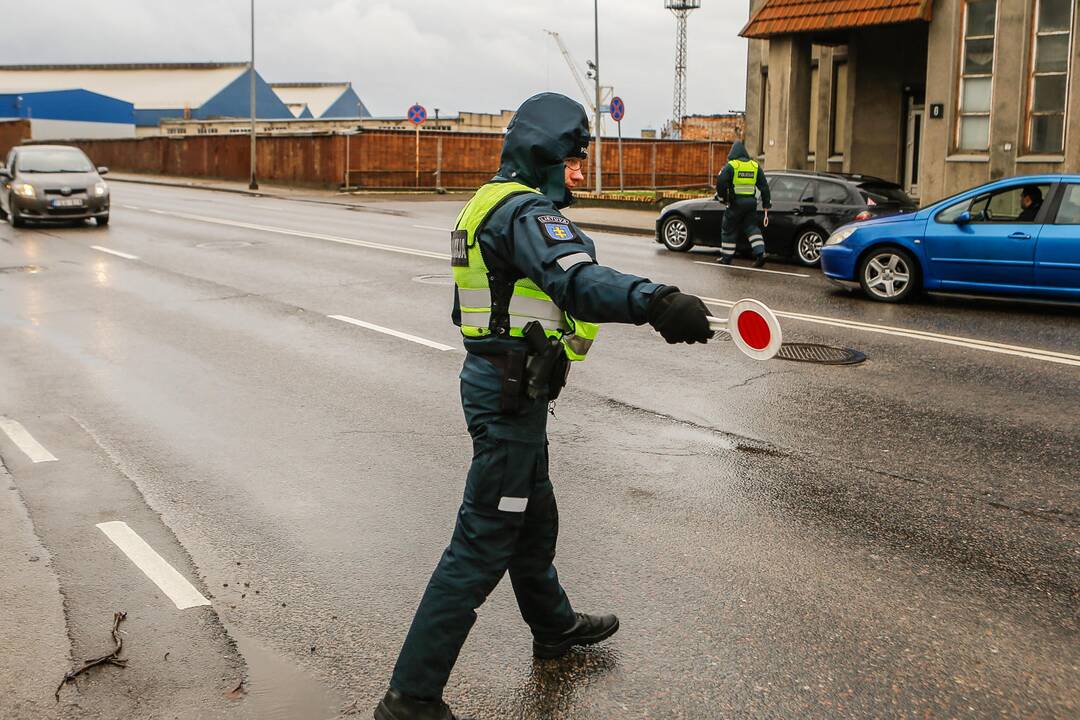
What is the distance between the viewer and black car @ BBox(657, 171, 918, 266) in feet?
57.0

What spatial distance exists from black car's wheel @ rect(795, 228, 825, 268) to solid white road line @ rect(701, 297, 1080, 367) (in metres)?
5.24

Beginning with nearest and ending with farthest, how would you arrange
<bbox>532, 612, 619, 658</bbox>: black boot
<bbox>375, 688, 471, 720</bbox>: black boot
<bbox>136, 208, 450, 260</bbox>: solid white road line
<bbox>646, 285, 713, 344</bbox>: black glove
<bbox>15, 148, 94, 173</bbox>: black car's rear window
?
<bbox>646, 285, 713, 344</bbox>: black glove
<bbox>375, 688, 471, 720</bbox>: black boot
<bbox>532, 612, 619, 658</bbox>: black boot
<bbox>136, 208, 450, 260</bbox>: solid white road line
<bbox>15, 148, 94, 173</bbox>: black car's rear window

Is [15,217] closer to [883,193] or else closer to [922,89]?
[883,193]

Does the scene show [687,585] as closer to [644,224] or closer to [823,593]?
[823,593]

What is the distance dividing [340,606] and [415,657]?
111 centimetres

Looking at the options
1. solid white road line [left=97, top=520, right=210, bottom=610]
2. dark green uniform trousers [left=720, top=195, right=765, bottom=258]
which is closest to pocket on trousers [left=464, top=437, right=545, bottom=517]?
solid white road line [left=97, top=520, right=210, bottom=610]

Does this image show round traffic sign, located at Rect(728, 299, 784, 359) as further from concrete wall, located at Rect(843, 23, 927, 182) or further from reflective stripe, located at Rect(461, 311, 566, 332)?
concrete wall, located at Rect(843, 23, 927, 182)

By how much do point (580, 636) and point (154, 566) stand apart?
2033 millimetres

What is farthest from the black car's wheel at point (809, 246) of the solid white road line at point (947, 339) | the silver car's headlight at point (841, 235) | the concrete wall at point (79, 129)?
the concrete wall at point (79, 129)

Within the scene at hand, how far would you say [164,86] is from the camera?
99.4 metres

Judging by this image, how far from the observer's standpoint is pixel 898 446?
704 centimetres

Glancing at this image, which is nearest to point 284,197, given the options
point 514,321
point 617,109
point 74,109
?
point 617,109

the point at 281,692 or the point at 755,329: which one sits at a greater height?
the point at 755,329

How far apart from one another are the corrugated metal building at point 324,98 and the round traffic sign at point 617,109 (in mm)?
81817
